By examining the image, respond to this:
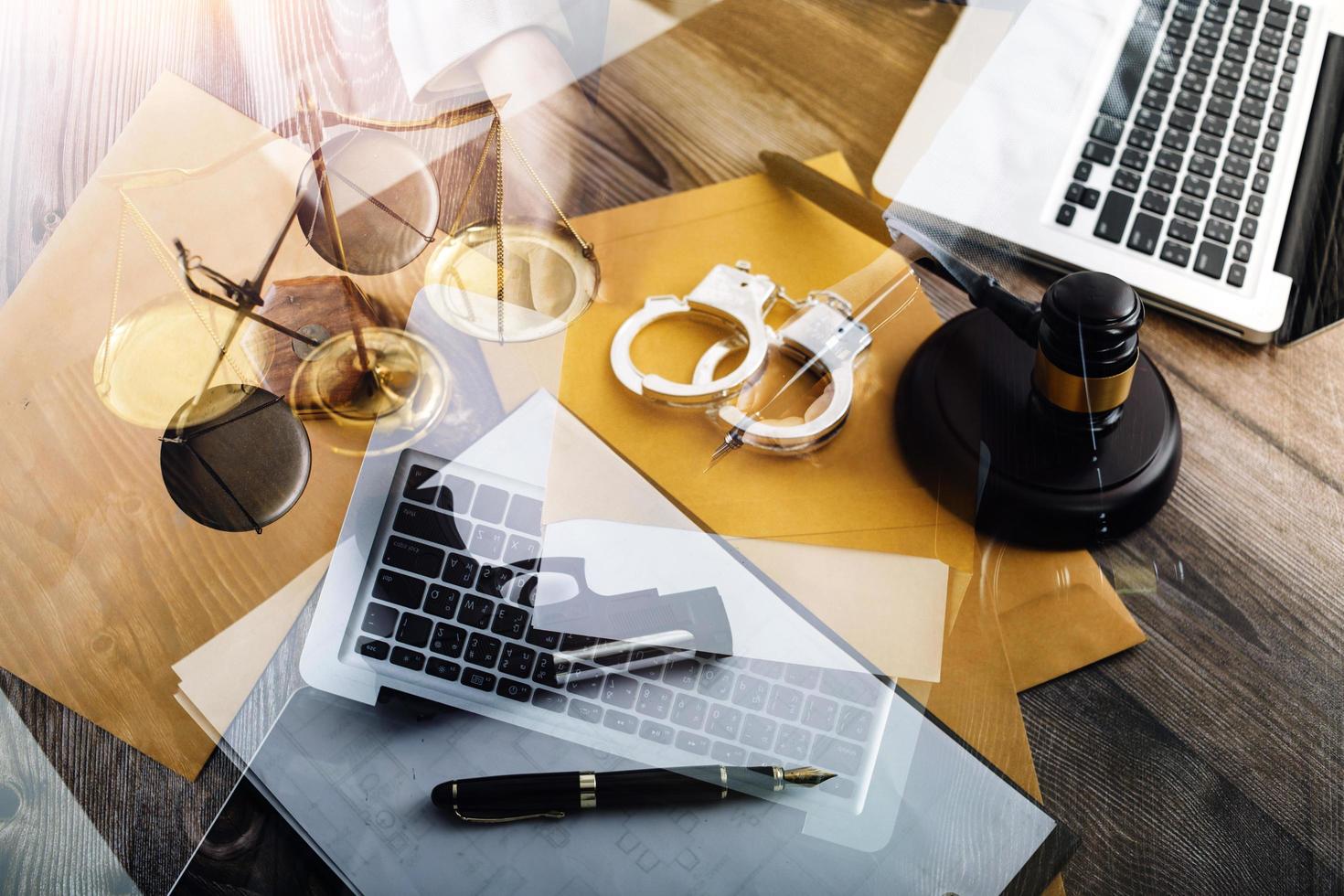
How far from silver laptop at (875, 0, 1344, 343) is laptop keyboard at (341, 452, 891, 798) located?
0.33 m

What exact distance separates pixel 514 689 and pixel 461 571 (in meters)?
0.06

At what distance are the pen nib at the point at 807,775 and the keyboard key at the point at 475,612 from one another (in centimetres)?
15

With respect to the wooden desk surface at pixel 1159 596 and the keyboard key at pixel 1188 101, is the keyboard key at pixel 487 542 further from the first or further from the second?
the keyboard key at pixel 1188 101

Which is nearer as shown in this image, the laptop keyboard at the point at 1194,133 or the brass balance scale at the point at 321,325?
the brass balance scale at the point at 321,325

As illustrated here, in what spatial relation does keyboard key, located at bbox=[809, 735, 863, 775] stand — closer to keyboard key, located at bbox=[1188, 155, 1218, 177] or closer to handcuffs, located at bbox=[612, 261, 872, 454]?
handcuffs, located at bbox=[612, 261, 872, 454]

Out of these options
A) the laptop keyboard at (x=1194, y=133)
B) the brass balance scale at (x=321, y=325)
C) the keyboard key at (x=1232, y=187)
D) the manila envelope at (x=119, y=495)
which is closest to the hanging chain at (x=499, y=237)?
the brass balance scale at (x=321, y=325)

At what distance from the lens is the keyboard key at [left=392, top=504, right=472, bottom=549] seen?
44 centimetres

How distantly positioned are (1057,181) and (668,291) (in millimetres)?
258

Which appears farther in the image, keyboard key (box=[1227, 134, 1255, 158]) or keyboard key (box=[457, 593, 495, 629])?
keyboard key (box=[1227, 134, 1255, 158])

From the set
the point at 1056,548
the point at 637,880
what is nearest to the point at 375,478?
the point at 637,880

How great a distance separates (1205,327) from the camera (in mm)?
564

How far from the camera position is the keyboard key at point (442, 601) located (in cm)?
42

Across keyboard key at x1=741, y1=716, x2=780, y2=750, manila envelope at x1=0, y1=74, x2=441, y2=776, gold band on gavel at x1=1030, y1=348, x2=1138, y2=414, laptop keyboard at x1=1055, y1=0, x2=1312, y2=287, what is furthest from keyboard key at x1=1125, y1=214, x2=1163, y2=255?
manila envelope at x1=0, y1=74, x2=441, y2=776

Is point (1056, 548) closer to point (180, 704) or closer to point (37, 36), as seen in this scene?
point (180, 704)
